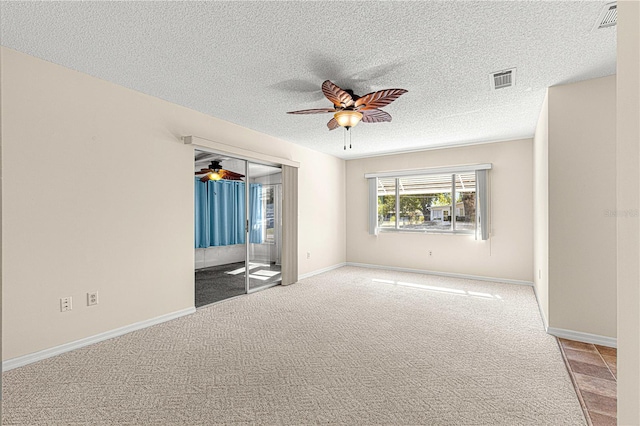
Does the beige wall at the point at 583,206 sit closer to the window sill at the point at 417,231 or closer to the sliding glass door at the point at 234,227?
the window sill at the point at 417,231

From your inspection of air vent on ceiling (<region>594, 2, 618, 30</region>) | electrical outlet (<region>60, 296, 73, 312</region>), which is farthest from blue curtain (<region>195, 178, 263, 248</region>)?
air vent on ceiling (<region>594, 2, 618, 30</region>)

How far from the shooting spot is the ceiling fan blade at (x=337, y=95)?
9.53ft

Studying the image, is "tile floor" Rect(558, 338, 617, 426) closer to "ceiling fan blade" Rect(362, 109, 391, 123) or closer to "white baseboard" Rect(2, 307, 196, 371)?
"ceiling fan blade" Rect(362, 109, 391, 123)

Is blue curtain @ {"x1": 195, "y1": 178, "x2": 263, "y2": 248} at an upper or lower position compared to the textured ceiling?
lower

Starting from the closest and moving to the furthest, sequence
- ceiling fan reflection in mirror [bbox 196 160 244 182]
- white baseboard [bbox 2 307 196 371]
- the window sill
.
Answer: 1. white baseboard [bbox 2 307 196 371]
2. ceiling fan reflection in mirror [bbox 196 160 244 182]
3. the window sill

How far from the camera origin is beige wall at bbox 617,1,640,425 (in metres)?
0.79

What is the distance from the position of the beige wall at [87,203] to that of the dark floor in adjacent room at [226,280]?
0.78 m

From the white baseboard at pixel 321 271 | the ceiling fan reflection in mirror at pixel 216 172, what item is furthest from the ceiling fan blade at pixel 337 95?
the white baseboard at pixel 321 271

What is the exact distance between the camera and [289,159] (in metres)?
5.75

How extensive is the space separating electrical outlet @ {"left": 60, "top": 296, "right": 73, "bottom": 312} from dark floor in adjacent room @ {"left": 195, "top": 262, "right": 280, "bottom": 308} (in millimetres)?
1518

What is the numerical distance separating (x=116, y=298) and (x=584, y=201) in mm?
4677

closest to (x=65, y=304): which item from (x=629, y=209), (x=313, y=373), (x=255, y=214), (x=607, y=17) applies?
(x=313, y=373)

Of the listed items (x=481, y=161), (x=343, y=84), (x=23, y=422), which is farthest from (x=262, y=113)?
(x=481, y=161)

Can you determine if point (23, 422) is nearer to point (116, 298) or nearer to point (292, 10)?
point (116, 298)
